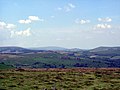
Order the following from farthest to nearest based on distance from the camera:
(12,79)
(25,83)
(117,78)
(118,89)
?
(117,78), (12,79), (25,83), (118,89)

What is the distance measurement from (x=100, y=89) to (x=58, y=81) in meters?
9.15

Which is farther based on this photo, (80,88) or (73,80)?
(73,80)

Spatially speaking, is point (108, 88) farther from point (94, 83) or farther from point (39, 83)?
point (39, 83)

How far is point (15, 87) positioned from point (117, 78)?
21.3 m

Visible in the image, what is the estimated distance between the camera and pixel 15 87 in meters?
39.4

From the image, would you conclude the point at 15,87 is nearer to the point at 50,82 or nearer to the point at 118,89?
the point at 50,82

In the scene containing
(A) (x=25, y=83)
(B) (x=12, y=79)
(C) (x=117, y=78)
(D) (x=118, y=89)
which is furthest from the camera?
(C) (x=117, y=78)

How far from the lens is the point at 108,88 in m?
39.8

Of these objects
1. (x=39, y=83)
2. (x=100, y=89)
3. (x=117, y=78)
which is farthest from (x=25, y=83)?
(x=117, y=78)

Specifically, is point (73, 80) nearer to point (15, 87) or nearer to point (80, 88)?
point (80, 88)

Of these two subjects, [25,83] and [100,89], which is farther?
[25,83]

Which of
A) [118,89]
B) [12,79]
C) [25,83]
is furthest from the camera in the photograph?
[12,79]

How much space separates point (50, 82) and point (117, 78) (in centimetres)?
1445

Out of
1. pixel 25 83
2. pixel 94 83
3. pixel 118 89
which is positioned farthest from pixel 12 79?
A: pixel 118 89
